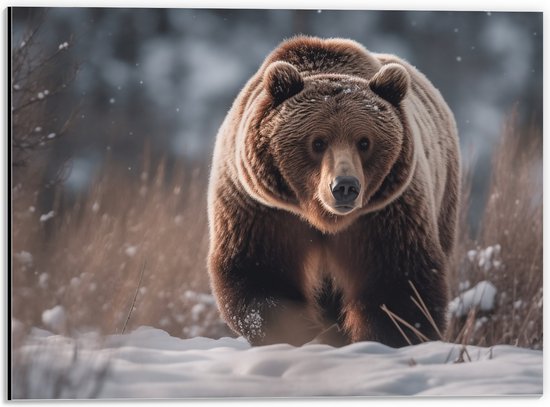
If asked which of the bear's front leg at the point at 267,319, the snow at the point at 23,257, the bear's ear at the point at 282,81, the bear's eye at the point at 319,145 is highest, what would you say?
the bear's ear at the point at 282,81

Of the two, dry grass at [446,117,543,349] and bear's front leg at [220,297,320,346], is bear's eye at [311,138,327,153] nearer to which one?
bear's front leg at [220,297,320,346]

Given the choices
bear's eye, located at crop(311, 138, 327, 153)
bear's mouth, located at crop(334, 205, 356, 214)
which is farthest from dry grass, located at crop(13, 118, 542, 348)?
bear's eye, located at crop(311, 138, 327, 153)

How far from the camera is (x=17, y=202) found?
5.73 metres

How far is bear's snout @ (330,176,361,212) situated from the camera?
5.25m

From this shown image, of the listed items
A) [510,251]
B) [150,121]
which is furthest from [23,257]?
[510,251]

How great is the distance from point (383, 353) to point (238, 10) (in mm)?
1964

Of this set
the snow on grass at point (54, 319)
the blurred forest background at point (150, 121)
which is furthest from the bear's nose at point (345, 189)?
the snow on grass at point (54, 319)

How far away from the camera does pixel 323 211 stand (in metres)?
5.54

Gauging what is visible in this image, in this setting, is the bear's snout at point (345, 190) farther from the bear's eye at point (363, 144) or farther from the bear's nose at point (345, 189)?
the bear's eye at point (363, 144)

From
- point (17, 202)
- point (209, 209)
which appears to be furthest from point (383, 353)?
point (17, 202)

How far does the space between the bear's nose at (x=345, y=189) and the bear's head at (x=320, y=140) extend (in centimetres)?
17

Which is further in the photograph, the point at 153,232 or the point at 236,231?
the point at 153,232

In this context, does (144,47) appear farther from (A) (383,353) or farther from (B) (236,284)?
(A) (383,353)

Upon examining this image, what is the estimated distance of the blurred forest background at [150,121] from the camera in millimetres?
5824
